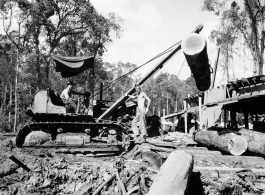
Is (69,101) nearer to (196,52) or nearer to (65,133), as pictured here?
(65,133)

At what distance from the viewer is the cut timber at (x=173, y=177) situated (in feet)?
11.4

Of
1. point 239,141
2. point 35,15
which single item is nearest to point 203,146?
point 239,141

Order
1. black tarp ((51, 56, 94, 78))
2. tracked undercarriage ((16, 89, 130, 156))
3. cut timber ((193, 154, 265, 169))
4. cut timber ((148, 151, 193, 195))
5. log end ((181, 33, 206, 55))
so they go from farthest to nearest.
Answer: black tarp ((51, 56, 94, 78)) → tracked undercarriage ((16, 89, 130, 156)) → cut timber ((193, 154, 265, 169)) → log end ((181, 33, 206, 55)) → cut timber ((148, 151, 193, 195))

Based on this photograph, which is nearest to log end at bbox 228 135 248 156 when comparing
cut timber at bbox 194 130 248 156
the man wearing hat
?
cut timber at bbox 194 130 248 156

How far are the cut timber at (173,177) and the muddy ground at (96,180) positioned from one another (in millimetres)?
382

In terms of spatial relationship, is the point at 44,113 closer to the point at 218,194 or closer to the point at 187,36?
the point at 187,36

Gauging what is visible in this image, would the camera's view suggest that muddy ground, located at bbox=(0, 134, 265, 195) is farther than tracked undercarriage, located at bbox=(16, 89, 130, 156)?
No

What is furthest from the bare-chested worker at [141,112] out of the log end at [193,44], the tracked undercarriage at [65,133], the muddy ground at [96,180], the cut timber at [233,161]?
the muddy ground at [96,180]

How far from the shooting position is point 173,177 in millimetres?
3801

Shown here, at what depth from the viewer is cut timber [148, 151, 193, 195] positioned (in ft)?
11.4

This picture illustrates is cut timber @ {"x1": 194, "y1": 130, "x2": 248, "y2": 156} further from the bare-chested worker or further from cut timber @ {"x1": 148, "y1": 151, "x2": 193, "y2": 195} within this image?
cut timber @ {"x1": 148, "y1": 151, "x2": 193, "y2": 195}

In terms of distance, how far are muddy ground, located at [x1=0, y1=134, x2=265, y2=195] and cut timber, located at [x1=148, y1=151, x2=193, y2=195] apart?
38 centimetres

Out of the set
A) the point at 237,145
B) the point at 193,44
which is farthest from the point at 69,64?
the point at 237,145

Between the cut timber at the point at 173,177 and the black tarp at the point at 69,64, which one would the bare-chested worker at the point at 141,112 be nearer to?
the black tarp at the point at 69,64
